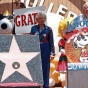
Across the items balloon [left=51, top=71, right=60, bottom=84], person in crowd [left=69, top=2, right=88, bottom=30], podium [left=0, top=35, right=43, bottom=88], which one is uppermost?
person in crowd [left=69, top=2, right=88, bottom=30]

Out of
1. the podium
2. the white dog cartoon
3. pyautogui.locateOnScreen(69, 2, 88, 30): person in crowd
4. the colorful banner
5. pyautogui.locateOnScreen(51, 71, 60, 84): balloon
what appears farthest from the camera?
the colorful banner

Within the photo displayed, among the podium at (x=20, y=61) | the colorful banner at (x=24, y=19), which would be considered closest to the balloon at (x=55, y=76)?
the colorful banner at (x=24, y=19)

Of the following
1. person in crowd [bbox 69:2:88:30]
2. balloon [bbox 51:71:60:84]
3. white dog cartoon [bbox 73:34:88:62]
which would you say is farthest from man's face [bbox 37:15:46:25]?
balloon [bbox 51:71:60:84]

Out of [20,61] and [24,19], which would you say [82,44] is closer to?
[20,61]

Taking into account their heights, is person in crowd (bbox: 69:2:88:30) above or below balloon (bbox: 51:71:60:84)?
above

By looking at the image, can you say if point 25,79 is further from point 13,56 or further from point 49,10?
point 49,10

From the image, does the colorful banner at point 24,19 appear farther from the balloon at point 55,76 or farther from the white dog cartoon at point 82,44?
the white dog cartoon at point 82,44

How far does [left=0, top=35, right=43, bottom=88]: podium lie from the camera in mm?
3674

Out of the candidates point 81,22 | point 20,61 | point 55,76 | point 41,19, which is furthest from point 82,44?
point 55,76

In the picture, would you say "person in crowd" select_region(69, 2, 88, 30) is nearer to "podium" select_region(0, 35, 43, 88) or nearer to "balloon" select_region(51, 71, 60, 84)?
"podium" select_region(0, 35, 43, 88)

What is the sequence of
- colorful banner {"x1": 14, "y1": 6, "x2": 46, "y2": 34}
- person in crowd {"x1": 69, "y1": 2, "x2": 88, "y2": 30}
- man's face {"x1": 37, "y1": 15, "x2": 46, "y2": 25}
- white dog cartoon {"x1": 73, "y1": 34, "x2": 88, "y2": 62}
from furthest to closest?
colorful banner {"x1": 14, "y1": 6, "x2": 46, "y2": 34} → man's face {"x1": 37, "y1": 15, "x2": 46, "y2": 25} → person in crowd {"x1": 69, "y1": 2, "x2": 88, "y2": 30} → white dog cartoon {"x1": 73, "y1": 34, "x2": 88, "y2": 62}

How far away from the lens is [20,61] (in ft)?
12.3

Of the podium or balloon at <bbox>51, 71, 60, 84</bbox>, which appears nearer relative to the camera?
the podium

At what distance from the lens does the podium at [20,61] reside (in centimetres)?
367
